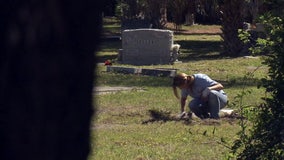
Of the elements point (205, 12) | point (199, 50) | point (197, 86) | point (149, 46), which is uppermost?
point (197, 86)

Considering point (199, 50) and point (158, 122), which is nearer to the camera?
point (158, 122)

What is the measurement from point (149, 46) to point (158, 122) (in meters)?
9.97

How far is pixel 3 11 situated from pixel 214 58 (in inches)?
853

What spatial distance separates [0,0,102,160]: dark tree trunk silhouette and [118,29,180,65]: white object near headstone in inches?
717

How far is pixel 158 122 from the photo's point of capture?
13.1 m

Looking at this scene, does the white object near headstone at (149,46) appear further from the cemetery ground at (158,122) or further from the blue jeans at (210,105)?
the blue jeans at (210,105)

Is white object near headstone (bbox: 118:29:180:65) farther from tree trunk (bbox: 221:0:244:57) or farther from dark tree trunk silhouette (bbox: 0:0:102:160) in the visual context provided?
dark tree trunk silhouette (bbox: 0:0:102:160)

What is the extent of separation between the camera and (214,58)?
2586cm

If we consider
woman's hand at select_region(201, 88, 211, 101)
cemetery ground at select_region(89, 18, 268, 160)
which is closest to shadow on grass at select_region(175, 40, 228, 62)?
cemetery ground at select_region(89, 18, 268, 160)

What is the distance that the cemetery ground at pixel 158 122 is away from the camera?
1039cm

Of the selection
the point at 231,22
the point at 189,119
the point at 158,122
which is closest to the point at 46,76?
the point at 158,122

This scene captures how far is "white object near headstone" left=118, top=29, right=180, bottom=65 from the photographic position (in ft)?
75.4

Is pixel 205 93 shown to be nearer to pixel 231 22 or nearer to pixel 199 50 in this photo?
pixel 231 22

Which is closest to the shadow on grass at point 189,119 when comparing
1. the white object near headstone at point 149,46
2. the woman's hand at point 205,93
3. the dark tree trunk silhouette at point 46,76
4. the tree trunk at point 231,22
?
the woman's hand at point 205,93
